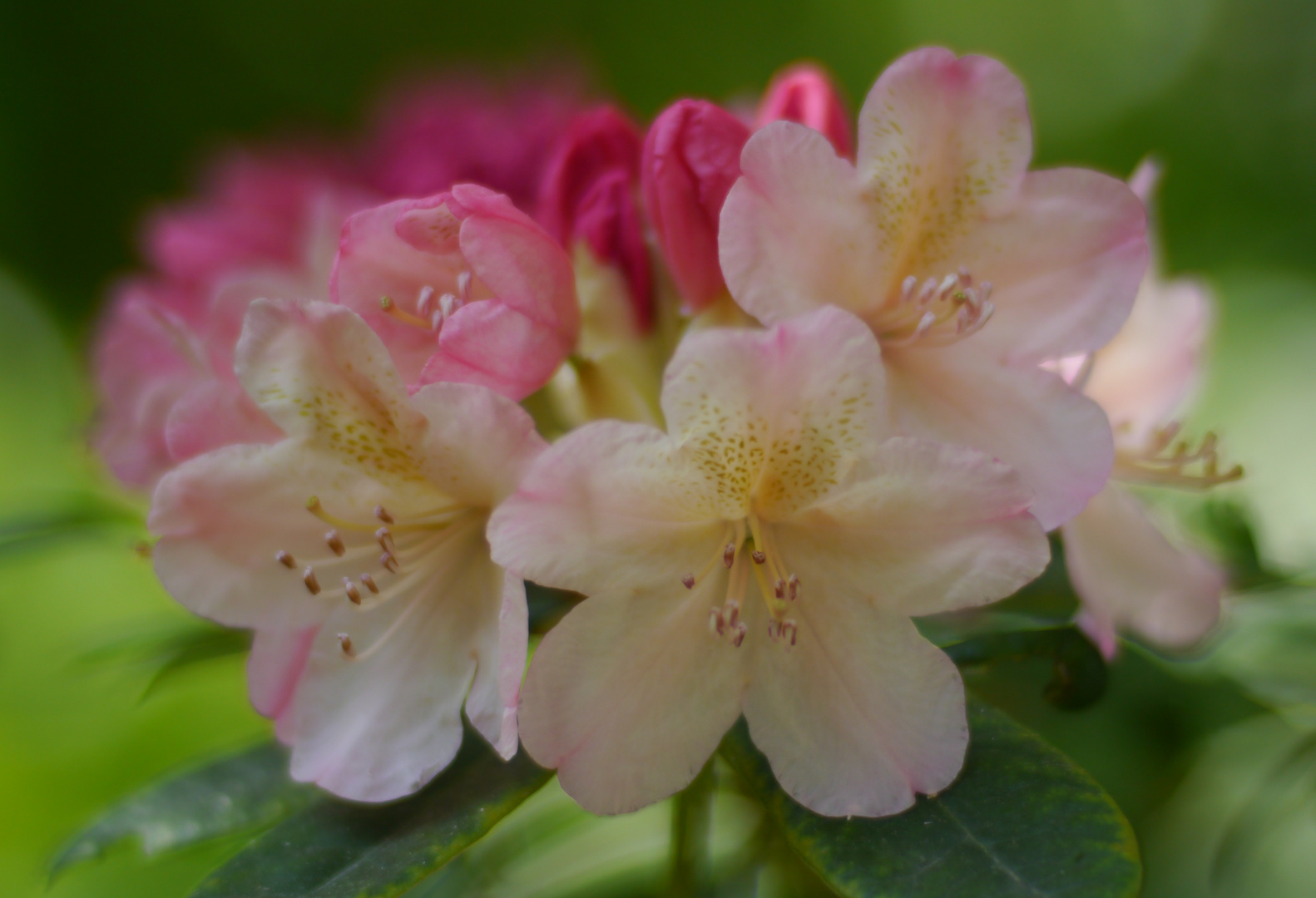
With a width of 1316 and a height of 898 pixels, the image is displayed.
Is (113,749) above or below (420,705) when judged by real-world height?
below

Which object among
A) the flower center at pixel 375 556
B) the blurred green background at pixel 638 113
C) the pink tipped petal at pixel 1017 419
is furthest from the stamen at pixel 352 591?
the blurred green background at pixel 638 113

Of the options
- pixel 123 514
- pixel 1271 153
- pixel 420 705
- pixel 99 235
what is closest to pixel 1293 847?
pixel 420 705

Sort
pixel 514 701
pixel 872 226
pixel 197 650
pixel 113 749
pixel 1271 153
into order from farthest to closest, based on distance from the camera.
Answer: pixel 1271 153 < pixel 113 749 < pixel 197 650 < pixel 872 226 < pixel 514 701

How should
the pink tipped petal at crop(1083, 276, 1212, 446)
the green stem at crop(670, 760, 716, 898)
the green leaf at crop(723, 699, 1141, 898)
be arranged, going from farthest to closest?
the pink tipped petal at crop(1083, 276, 1212, 446), the green stem at crop(670, 760, 716, 898), the green leaf at crop(723, 699, 1141, 898)

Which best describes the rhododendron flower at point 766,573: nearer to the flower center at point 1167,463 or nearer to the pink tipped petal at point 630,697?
the pink tipped petal at point 630,697

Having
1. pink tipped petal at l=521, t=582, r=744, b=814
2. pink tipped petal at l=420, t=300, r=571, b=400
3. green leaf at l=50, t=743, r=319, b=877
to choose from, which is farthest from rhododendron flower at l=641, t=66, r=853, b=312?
green leaf at l=50, t=743, r=319, b=877

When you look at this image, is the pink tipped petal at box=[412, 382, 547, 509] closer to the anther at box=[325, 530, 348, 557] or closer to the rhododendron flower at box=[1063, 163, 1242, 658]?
the anther at box=[325, 530, 348, 557]

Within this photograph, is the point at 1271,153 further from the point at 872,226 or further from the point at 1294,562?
the point at 872,226
